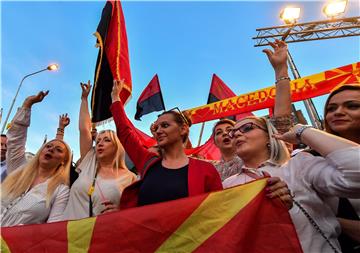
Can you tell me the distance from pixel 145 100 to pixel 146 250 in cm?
654

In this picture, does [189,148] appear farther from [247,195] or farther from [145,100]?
[247,195]

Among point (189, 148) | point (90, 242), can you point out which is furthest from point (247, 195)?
point (189, 148)

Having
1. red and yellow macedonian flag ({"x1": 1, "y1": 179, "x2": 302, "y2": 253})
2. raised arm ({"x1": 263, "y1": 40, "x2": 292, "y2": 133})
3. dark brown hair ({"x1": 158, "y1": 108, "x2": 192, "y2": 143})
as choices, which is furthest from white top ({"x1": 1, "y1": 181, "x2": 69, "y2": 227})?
raised arm ({"x1": 263, "y1": 40, "x2": 292, "y2": 133})

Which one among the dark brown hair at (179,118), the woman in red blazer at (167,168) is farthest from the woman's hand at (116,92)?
the dark brown hair at (179,118)

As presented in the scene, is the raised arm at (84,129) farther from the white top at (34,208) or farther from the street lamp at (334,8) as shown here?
the street lamp at (334,8)

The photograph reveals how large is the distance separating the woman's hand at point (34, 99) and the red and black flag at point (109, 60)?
74 centimetres

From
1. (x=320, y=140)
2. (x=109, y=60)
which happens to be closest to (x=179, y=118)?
(x=320, y=140)

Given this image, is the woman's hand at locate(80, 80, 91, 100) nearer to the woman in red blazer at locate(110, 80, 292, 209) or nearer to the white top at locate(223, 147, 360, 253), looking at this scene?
the woman in red blazer at locate(110, 80, 292, 209)

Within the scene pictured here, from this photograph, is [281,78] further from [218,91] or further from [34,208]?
[218,91]

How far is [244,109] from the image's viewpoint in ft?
22.0

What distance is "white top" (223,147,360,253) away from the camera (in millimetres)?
1427

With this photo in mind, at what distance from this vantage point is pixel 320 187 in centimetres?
156

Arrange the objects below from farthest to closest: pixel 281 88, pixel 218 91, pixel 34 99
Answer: pixel 218 91 → pixel 34 99 → pixel 281 88

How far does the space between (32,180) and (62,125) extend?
107 cm
